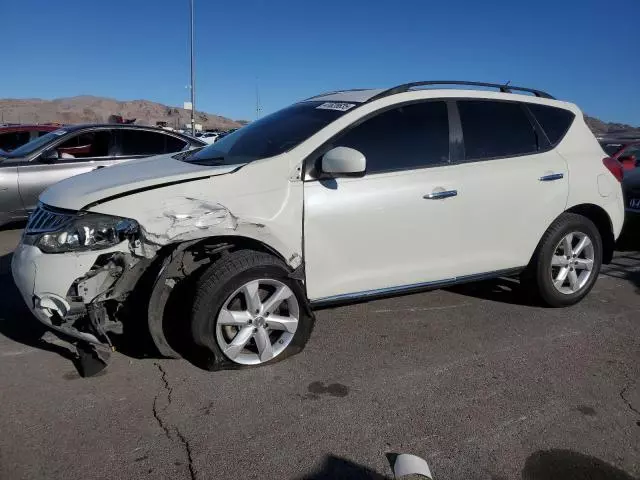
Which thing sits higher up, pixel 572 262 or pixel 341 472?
pixel 572 262

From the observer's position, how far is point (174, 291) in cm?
323

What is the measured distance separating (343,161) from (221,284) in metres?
1.05

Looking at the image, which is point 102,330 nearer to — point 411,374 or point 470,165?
point 411,374

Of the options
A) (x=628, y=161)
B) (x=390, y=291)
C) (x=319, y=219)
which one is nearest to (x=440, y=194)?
(x=390, y=291)

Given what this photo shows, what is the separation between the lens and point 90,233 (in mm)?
2988

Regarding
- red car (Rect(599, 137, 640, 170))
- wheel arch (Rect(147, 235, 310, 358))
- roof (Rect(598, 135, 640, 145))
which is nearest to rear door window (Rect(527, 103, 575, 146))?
wheel arch (Rect(147, 235, 310, 358))

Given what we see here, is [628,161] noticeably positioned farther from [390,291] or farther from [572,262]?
[390,291]

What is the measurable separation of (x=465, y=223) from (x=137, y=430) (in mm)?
2552

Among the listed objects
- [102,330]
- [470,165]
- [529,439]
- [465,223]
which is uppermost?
[470,165]

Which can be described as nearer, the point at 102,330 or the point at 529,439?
the point at 529,439

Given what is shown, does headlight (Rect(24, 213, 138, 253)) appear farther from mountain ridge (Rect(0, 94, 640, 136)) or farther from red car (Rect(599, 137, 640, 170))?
mountain ridge (Rect(0, 94, 640, 136))

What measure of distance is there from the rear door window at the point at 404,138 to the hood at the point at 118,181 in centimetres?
91

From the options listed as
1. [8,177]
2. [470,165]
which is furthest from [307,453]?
[8,177]

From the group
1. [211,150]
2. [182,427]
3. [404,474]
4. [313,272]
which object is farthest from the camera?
[211,150]
